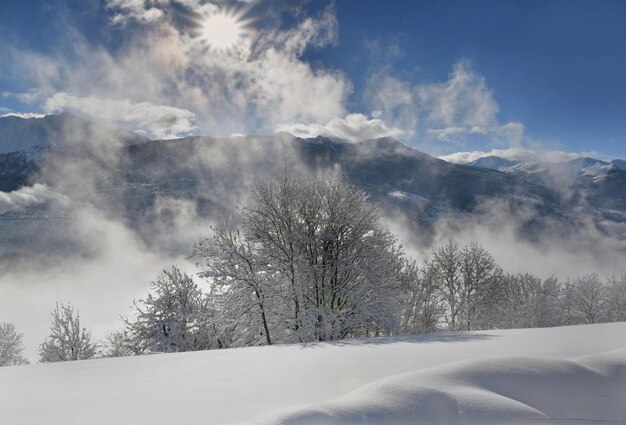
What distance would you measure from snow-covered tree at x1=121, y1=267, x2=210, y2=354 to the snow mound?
2404 cm

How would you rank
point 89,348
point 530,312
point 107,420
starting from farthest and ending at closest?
point 530,312
point 89,348
point 107,420

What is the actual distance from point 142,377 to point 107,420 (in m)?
2.16

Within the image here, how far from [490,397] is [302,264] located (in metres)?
16.3

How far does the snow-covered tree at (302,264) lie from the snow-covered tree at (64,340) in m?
14.1

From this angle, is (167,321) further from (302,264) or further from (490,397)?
(490,397)

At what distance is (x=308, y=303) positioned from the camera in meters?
20.2

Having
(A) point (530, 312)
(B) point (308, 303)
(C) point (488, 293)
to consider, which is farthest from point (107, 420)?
(A) point (530, 312)

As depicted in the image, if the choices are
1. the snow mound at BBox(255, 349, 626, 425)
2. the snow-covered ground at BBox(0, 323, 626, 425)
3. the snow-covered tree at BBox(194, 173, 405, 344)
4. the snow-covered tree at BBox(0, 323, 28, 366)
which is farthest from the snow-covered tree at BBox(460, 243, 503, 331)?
the snow-covered tree at BBox(0, 323, 28, 366)

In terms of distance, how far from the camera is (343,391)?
489 cm

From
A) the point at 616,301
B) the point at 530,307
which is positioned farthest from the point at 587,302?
the point at 530,307

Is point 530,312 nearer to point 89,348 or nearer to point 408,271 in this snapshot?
point 408,271

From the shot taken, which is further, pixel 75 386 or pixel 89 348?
pixel 89 348

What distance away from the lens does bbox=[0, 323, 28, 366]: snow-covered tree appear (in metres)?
37.4

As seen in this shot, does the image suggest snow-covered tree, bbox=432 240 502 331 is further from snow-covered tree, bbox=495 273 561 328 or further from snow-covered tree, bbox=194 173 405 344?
snow-covered tree, bbox=194 173 405 344
